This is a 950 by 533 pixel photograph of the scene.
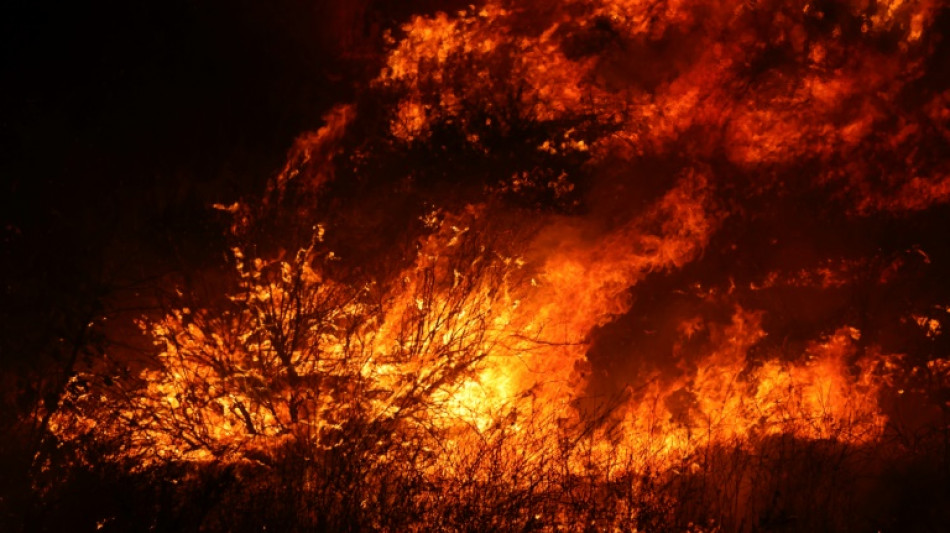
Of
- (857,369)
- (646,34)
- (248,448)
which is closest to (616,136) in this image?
(646,34)

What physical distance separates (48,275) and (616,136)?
8431 mm

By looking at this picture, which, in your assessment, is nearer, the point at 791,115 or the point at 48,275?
the point at 48,275

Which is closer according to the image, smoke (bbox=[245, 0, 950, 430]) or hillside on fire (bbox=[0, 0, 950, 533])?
hillside on fire (bbox=[0, 0, 950, 533])

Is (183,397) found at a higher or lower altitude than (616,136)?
lower

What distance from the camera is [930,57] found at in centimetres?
1389

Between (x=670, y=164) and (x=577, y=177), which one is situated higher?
(x=670, y=164)

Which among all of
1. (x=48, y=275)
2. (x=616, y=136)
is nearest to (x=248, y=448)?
(x=48, y=275)

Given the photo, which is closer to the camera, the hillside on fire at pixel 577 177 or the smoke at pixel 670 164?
the hillside on fire at pixel 577 177

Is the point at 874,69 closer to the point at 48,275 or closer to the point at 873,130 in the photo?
the point at 873,130

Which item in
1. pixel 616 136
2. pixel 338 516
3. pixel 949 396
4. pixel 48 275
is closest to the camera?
pixel 338 516

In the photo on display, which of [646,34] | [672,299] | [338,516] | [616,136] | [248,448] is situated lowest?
[338,516]

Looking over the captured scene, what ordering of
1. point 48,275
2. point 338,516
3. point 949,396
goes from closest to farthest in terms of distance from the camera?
point 338,516 < point 48,275 < point 949,396

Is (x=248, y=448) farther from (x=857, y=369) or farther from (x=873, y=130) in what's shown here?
(x=873, y=130)

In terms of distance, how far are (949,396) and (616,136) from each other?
6169 mm
